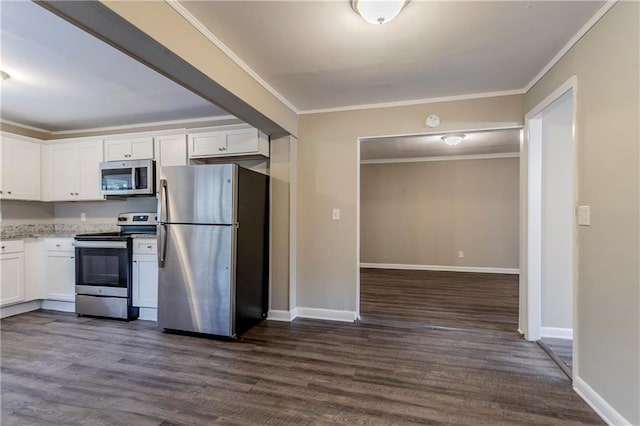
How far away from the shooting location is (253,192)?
3.31m

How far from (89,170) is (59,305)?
5.67ft

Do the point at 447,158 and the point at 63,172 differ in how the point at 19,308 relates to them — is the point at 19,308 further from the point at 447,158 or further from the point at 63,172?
the point at 447,158

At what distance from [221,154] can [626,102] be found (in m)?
3.32

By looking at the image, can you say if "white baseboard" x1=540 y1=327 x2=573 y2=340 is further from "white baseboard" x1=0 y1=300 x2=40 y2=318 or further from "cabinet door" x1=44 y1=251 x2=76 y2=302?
"white baseboard" x1=0 y1=300 x2=40 y2=318

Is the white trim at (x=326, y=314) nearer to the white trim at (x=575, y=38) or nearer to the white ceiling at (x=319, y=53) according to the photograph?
the white ceiling at (x=319, y=53)

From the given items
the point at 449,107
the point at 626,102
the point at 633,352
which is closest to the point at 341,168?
the point at 449,107

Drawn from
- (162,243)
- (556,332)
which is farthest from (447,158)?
(162,243)

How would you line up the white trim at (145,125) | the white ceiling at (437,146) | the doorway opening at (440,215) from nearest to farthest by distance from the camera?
the white trim at (145,125)
the white ceiling at (437,146)
the doorway opening at (440,215)

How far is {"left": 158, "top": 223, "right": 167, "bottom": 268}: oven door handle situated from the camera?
10.1 feet

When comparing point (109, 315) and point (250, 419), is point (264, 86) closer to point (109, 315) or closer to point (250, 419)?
point (250, 419)

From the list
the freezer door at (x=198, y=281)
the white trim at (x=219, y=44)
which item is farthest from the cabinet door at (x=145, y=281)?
the white trim at (x=219, y=44)

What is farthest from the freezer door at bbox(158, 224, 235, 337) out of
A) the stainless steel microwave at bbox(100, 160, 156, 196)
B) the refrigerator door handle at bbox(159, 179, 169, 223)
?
the stainless steel microwave at bbox(100, 160, 156, 196)

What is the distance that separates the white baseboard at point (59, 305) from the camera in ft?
12.8

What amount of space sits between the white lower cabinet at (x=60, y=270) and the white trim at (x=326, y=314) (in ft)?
9.06
